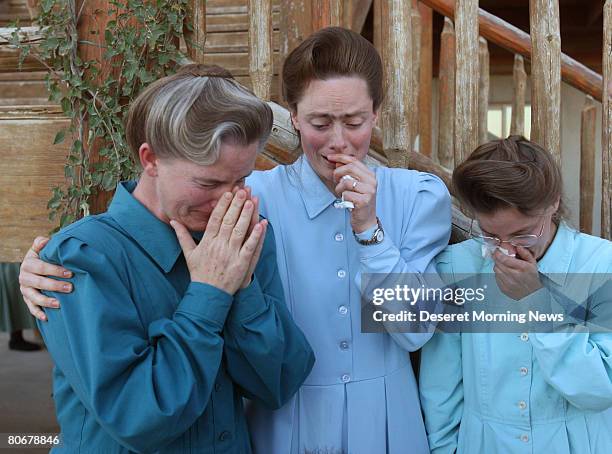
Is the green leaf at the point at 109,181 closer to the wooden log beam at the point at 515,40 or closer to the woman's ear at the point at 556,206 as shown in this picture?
the woman's ear at the point at 556,206

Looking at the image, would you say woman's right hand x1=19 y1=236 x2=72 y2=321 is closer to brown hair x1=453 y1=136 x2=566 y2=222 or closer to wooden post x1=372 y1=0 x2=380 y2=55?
brown hair x1=453 y1=136 x2=566 y2=222

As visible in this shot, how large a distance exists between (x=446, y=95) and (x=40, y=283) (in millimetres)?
2652

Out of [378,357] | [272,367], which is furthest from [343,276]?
[272,367]

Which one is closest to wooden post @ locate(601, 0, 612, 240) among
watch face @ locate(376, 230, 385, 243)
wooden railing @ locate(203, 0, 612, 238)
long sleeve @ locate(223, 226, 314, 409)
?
wooden railing @ locate(203, 0, 612, 238)

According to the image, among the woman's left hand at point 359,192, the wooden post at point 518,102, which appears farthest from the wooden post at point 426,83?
the woman's left hand at point 359,192

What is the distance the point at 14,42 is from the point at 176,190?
159 centimetres

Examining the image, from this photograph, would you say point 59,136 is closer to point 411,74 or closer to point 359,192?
point 411,74

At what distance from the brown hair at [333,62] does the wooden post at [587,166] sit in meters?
1.35

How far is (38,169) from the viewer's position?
9.46ft

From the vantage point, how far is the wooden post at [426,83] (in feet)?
16.0

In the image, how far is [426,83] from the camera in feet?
17.0

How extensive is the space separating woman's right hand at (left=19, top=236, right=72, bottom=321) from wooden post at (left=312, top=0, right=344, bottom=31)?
143 cm

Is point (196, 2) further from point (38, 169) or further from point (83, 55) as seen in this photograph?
point (38, 169)

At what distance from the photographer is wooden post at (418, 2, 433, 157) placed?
→ 4.88 meters
